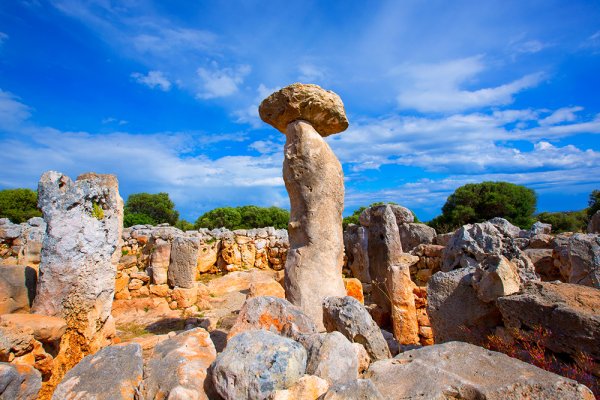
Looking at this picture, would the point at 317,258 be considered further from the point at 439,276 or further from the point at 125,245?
the point at 125,245

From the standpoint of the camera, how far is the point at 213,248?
12.3m

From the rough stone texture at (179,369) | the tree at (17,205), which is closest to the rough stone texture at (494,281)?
the rough stone texture at (179,369)

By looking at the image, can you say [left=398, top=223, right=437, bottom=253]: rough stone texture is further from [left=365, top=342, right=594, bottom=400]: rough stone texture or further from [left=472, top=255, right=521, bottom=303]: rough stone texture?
[left=365, top=342, right=594, bottom=400]: rough stone texture

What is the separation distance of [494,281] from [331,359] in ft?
5.66

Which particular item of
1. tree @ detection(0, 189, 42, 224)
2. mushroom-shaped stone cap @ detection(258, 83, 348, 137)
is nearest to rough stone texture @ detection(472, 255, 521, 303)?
mushroom-shaped stone cap @ detection(258, 83, 348, 137)

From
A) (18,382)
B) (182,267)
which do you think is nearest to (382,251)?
(18,382)

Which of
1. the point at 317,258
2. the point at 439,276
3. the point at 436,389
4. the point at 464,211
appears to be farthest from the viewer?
the point at 464,211

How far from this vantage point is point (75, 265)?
3691 millimetres

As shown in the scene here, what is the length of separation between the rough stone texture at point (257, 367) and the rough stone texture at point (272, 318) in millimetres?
531

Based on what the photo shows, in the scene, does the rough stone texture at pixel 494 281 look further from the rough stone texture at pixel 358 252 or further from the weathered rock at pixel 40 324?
the rough stone texture at pixel 358 252

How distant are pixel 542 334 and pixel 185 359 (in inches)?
95.1

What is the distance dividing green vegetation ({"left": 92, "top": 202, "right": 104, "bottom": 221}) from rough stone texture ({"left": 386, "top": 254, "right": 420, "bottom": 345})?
398 centimetres

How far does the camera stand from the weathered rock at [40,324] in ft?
9.68

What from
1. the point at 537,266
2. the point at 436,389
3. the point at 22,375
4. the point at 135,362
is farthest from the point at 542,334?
the point at 537,266
